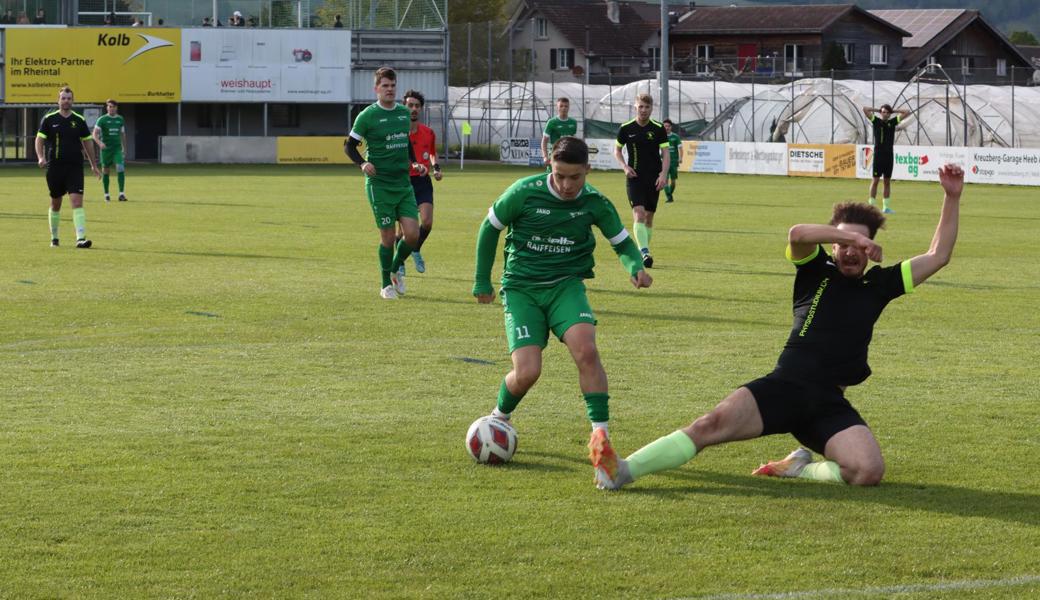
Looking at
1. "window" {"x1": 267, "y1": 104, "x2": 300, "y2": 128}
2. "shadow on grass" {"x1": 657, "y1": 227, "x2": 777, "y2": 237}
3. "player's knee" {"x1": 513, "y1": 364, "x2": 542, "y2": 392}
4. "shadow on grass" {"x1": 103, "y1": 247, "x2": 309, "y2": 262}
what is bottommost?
"player's knee" {"x1": 513, "y1": 364, "x2": 542, "y2": 392}

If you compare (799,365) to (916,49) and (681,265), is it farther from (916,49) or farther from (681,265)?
(916,49)

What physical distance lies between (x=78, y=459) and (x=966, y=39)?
94974 millimetres

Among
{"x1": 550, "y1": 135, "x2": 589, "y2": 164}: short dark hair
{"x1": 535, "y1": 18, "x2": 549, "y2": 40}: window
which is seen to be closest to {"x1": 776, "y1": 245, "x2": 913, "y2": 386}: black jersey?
{"x1": 550, "y1": 135, "x2": 589, "y2": 164}: short dark hair

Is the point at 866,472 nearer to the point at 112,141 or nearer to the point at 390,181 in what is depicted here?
the point at 390,181

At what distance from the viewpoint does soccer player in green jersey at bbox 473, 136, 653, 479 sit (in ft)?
25.1

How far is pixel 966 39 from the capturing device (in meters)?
95.6

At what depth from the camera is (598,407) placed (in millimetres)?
7438

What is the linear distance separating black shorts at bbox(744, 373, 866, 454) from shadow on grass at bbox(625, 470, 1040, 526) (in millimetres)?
261

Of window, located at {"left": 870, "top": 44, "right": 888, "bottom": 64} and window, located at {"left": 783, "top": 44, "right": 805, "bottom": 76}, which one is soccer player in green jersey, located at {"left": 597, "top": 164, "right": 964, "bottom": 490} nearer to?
window, located at {"left": 783, "top": 44, "right": 805, "bottom": 76}

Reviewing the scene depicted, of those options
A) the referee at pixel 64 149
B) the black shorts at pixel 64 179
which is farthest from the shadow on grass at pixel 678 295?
the referee at pixel 64 149

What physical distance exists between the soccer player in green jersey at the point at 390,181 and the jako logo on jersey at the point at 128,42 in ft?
145

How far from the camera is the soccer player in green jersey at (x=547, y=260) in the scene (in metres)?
7.64

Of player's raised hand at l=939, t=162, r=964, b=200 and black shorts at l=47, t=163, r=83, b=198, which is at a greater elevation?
black shorts at l=47, t=163, r=83, b=198

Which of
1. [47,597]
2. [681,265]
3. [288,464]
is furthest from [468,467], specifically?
[681,265]
